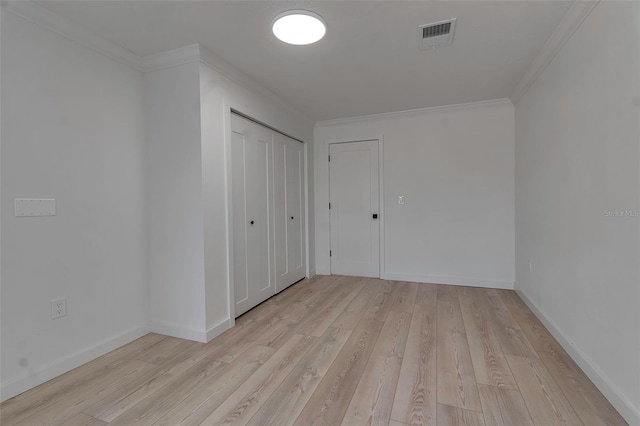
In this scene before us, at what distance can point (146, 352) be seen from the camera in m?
2.27

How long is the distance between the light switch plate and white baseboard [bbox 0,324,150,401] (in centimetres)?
100

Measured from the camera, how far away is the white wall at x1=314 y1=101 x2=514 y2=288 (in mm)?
3707

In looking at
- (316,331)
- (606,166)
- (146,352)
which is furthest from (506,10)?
(146,352)

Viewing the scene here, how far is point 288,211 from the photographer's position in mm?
3902

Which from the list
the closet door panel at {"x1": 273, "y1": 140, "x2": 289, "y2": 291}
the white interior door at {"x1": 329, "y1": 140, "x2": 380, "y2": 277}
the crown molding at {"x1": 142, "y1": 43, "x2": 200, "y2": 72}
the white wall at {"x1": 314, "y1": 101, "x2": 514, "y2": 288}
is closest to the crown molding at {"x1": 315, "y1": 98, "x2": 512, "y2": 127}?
the white wall at {"x1": 314, "y1": 101, "x2": 514, "y2": 288}

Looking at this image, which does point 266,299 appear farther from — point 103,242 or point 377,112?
point 377,112

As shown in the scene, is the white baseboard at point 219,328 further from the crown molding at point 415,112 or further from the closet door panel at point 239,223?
the crown molding at point 415,112

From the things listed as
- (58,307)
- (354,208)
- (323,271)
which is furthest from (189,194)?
(323,271)

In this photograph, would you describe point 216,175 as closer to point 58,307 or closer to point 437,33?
point 58,307

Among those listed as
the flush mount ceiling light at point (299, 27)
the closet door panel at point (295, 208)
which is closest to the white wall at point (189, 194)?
the flush mount ceiling light at point (299, 27)

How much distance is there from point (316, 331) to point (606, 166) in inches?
91.7

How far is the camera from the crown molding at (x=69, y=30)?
178 cm

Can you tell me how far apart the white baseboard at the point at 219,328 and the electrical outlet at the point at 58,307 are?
99 centimetres

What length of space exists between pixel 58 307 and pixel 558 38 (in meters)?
4.06
